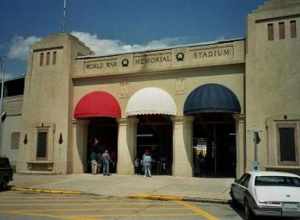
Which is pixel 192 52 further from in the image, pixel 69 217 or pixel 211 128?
pixel 69 217

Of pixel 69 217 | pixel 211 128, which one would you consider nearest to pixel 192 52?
pixel 211 128

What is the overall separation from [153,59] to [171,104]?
10.6 feet

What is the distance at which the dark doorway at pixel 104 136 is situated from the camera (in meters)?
26.8

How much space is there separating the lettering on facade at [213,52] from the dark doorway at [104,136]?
763cm

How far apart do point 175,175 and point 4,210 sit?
1215cm

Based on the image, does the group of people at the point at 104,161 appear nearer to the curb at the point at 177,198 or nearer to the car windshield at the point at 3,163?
the car windshield at the point at 3,163

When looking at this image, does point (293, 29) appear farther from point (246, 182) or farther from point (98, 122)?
point (98, 122)

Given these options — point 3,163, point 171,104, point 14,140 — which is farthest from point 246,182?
point 14,140

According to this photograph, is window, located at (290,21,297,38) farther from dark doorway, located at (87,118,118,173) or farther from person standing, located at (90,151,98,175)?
person standing, located at (90,151,98,175)

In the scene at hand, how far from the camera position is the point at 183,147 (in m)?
A: 22.9

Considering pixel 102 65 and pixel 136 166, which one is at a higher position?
pixel 102 65

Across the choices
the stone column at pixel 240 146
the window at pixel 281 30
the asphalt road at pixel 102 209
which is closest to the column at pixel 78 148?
the asphalt road at pixel 102 209

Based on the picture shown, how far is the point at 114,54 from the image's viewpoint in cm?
2530

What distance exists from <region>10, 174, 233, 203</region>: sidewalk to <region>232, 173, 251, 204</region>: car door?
1624 mm
